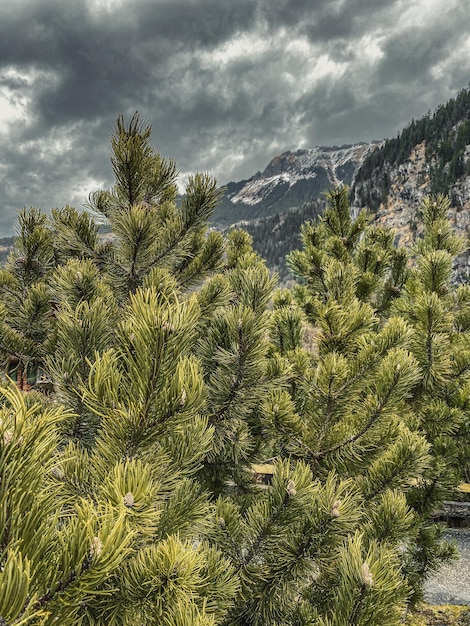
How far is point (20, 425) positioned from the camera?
2.81 feet

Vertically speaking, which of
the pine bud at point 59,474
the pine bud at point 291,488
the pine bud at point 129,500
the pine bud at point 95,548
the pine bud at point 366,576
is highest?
the pine bud at point 95,548

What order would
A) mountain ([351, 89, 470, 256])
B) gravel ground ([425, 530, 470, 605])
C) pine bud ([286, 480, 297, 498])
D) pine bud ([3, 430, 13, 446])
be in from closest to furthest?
pine bud ([3, 430, 13, 446]), pine bud ([286, 480, 297, 498]), gravel ground ([425, 530, 470, 605]), mountain ([351, 89, 470, 256])

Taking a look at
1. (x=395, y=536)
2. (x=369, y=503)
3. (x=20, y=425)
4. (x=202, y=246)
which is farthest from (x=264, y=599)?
(x=202, y=246)

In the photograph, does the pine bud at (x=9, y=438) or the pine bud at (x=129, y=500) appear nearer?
the pine bud at (x=9, y=438)

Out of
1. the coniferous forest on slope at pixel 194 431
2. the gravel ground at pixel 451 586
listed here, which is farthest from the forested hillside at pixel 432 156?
the coniferous forest on slope at pixel 194 431

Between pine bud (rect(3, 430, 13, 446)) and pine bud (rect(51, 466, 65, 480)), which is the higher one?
pine bud (rect(3, 430, 13, 446))

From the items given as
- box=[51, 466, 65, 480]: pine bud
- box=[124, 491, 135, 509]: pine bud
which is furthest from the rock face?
box=[124, 491, 135, 509]: pine bud

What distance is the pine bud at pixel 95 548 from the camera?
0.95m

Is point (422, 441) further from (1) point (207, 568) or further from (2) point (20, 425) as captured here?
(2) point (20, 425)

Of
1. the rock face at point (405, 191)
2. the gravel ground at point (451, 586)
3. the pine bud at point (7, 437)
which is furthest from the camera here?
the rock face at point (405, 191)

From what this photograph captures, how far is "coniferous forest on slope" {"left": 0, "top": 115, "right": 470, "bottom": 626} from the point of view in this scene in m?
1.05

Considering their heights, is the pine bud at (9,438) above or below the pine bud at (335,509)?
above

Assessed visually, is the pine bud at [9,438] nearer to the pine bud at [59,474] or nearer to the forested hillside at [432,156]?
the pine bud at [59,474]

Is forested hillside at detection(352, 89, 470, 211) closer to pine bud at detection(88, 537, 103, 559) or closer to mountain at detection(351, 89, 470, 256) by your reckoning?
mountain at detection(351, 89, 470, 256)
